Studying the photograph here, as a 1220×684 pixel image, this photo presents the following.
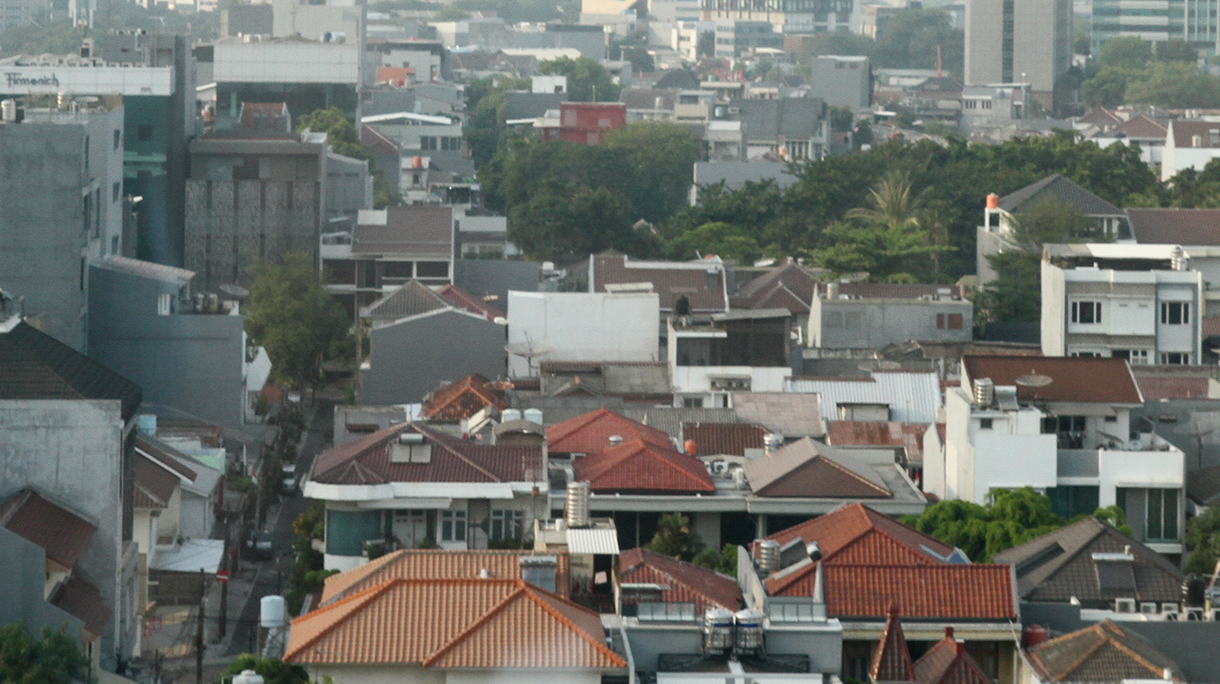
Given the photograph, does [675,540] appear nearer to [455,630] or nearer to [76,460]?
[76,460]

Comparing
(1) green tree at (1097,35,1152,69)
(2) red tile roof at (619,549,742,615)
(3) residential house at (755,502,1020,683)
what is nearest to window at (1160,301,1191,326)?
(3) residential house at (755,502,1020,683)

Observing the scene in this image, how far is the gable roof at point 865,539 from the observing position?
104 ft

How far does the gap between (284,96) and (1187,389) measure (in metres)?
55.4

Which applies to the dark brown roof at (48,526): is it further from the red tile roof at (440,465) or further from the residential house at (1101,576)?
the residential house at (1101,576)

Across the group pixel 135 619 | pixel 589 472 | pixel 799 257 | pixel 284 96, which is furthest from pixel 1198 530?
pixel 284 96

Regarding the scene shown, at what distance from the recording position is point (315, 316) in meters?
60.7

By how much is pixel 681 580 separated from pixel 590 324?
25.0m

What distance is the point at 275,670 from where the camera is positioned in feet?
82.0

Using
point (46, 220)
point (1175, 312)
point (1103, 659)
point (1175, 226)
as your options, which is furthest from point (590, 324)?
point (1103, 659)

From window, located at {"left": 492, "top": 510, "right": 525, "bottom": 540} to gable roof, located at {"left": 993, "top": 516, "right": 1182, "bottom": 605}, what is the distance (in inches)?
294

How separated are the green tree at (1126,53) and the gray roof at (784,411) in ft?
429

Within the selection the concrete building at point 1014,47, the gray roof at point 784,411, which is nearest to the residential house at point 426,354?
the gray roof at point 784,411

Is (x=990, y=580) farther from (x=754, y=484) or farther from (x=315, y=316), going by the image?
(x=315, y=316)

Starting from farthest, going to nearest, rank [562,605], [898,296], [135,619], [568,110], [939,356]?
[568,110]
[898,296]
[939,356]
[135,619]
[562,605]
